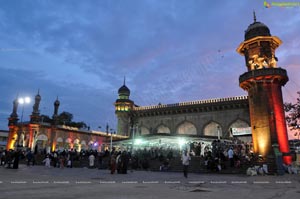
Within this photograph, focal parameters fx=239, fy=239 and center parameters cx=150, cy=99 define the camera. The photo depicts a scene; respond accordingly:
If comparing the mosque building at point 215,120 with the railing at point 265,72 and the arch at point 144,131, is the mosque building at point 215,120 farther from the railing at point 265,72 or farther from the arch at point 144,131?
the arch at point 144,131

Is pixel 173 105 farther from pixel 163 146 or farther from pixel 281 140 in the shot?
pixel 281 140

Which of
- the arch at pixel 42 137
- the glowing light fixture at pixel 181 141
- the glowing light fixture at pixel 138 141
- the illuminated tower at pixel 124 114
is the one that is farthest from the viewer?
the illuminated tower at pixel 124 114

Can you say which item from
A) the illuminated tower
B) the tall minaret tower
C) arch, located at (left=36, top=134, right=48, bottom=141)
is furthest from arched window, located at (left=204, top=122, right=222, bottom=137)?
arch, located at (left=36, top=134, right=48, bottom=141)

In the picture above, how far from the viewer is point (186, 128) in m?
42.6

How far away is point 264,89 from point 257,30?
794 cm

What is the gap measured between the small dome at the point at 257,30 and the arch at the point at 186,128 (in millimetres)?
17573

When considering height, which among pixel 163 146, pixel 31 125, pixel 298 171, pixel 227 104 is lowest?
pixel 298 171

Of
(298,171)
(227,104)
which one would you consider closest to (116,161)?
(298,171)

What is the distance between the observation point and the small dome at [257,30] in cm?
→ 3008

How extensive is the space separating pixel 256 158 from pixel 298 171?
3.17 metres

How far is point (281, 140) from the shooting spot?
1046 inches

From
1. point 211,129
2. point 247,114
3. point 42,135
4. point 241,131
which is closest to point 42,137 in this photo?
point 42,135

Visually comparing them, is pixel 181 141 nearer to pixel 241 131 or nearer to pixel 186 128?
pixel 241 131

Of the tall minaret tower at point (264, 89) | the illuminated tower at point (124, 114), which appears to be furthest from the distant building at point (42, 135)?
the tall minaret tower at point (264, 89)
